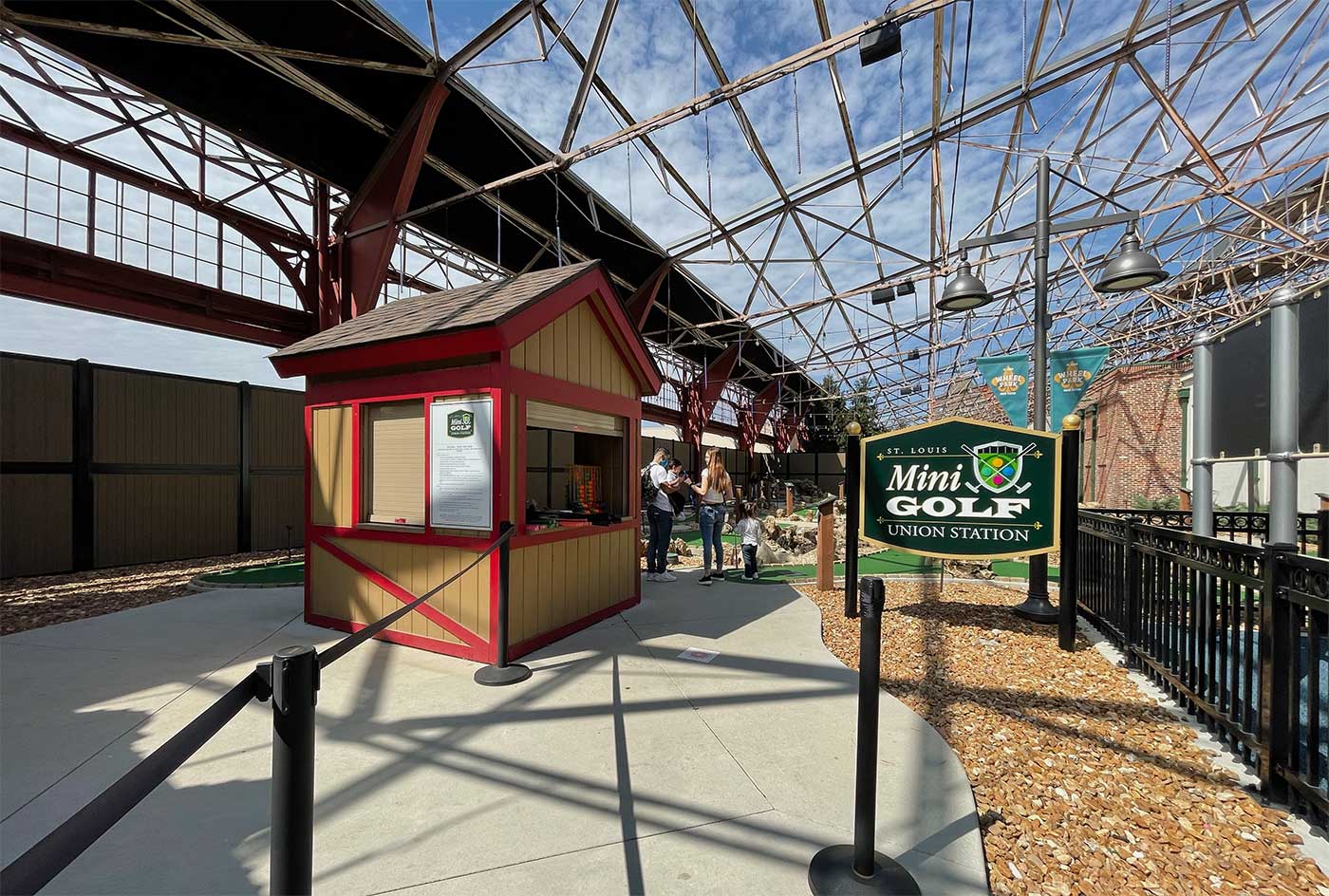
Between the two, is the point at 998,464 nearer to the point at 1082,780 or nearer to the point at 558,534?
the point at 1082,780

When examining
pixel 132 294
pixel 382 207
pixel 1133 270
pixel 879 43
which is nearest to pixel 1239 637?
pixel 1133 270

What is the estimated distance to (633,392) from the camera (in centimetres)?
708

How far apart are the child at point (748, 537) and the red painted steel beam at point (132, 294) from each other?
28.9 feet

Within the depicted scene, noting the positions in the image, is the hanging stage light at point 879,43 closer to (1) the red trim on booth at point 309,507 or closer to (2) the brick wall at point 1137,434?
(1) the red trim on booth at point 309,507

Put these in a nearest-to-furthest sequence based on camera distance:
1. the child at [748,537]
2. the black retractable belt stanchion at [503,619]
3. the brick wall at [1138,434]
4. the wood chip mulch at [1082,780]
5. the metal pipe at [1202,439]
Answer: the wood chip mulch at [1082,780]
the black retractable belt stanchion at [503,619]
the metal pipe at [1202,439]
the child at [748,537]
the brick wall at [1138,434]

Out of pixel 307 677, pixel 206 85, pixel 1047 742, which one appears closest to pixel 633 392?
pixel 1047 742

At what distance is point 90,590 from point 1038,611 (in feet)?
39.5

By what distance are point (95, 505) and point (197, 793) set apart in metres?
9.05

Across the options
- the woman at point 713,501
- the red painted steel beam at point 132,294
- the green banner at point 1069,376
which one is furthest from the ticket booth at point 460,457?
the green banner at point 1069,376

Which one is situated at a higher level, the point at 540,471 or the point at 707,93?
the point at 707,93

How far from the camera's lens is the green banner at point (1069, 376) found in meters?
7.04

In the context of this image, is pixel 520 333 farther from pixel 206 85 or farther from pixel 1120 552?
pixel 206 85

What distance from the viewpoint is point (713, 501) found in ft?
25.8

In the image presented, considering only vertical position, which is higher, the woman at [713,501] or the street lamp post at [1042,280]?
the street lamp post at [1042,280]
